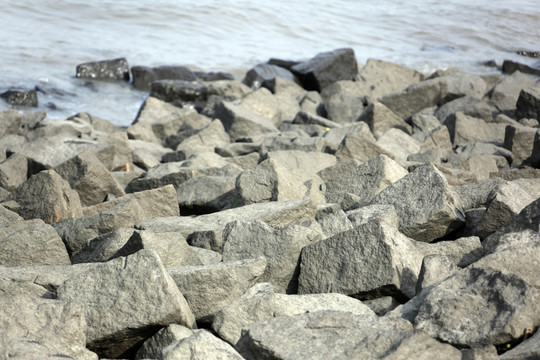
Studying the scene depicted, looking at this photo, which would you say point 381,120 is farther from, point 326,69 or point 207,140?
point 326,69

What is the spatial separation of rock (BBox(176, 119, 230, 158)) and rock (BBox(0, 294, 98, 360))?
361 cm

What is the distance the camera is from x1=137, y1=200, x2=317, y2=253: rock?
3.21m

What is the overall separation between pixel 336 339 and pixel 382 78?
7634 mm

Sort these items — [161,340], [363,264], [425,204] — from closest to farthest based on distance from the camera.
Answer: [161,340] < [363,264] < [425,204]

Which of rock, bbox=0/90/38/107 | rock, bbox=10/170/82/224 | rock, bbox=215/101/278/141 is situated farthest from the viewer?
rock, bbox=0/90/38/107

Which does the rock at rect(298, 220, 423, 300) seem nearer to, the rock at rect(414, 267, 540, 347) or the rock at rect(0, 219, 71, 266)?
the rock at rect(414, 267, 540, 347)

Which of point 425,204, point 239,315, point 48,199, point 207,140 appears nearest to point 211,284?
point 239,315

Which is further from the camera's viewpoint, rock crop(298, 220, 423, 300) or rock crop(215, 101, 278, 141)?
rock crop(215, 101, 278, 141)

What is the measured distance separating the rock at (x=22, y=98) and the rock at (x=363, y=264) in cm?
755

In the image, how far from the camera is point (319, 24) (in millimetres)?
16203

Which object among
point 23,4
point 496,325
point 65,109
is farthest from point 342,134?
point 23,4

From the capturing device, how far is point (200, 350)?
1926mm

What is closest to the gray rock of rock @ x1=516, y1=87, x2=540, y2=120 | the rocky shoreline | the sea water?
the rocky shoreline

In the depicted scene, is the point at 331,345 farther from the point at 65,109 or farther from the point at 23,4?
the point at 23,4
